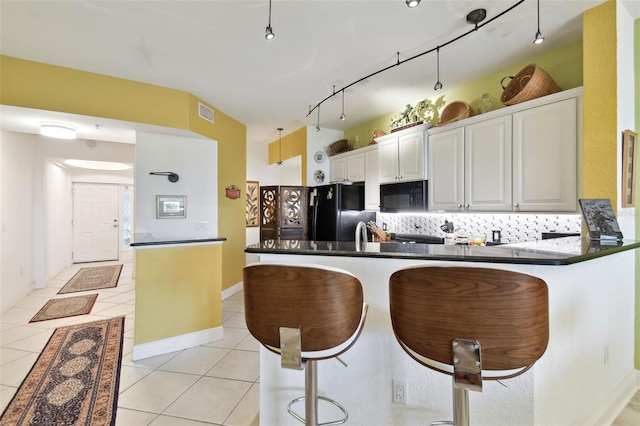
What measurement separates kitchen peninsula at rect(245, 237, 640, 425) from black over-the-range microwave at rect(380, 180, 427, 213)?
1.74m

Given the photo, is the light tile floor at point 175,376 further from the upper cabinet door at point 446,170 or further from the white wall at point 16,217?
the upper cabinet door at point 446,170

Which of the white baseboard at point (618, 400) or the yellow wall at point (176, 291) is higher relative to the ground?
the yellow wall at point (176, 291)

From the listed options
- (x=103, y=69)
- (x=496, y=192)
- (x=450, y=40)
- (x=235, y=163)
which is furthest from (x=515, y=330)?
(x=235, y=163)

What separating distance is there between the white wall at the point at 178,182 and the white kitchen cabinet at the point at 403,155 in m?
2.25

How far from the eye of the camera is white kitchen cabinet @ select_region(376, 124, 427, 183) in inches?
131

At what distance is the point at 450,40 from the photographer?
91.4 inches

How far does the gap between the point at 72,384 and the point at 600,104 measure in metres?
4.40

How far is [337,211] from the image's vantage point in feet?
13.7

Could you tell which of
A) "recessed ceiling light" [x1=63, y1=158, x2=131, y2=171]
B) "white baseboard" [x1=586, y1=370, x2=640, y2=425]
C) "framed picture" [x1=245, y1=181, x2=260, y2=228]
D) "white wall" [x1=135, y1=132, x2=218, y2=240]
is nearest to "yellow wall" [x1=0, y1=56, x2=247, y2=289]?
"white wall" [x1=135, y1=132, x2=218, y2=240]

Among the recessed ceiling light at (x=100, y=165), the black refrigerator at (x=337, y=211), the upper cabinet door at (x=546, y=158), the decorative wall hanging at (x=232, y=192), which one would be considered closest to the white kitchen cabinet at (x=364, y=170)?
the black refrigerator at (x=337, y=211)

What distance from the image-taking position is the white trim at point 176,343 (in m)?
2.65

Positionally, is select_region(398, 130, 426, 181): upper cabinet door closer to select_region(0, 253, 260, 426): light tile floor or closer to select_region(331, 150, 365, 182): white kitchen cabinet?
Answer: select_region(331, 150, 365, 182): white kitchen cabinet

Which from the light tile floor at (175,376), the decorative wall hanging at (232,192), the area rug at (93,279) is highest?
the decorative wall hanging at (232,192)

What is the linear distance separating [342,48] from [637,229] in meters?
2.71
